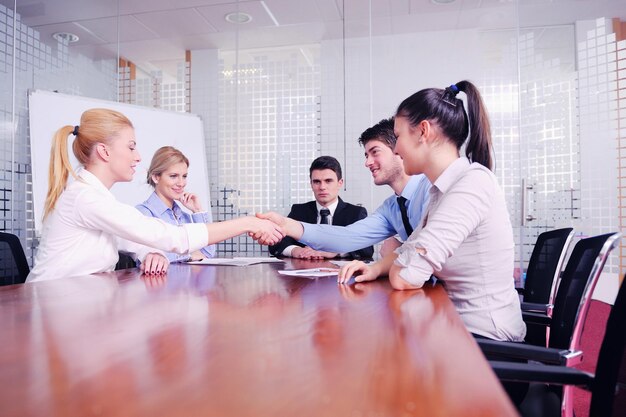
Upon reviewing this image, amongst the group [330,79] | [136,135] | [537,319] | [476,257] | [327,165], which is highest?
[330,79]

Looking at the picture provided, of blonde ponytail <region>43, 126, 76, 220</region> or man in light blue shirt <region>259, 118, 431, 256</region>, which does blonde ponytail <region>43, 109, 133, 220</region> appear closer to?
blonde ponytail <region>43, 126, 76, 220</region>

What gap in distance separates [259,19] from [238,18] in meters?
0.22

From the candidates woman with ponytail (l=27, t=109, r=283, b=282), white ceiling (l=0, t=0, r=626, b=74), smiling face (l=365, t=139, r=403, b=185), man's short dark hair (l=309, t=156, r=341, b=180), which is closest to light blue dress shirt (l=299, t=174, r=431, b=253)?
smiling face (l=365, t=139, r=403, b=185)

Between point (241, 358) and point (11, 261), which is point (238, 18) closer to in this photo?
point (11, 261)

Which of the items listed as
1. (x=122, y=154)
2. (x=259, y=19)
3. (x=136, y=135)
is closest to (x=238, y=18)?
(x=259, y=19)

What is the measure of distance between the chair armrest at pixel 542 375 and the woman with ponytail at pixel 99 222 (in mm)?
1184

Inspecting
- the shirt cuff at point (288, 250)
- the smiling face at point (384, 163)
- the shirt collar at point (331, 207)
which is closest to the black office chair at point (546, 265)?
the smiling face at point (384, 163)

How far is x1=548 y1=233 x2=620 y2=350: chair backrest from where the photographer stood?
111cm

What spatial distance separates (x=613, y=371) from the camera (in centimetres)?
77

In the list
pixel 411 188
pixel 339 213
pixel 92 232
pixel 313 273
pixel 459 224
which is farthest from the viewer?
pixel 339 213

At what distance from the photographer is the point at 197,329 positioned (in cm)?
A: 73

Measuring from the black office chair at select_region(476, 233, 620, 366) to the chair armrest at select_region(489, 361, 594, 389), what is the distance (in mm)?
135

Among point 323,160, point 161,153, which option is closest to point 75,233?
point 161,153

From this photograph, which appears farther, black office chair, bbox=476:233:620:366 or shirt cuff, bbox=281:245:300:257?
shirt cuff, bbox=281:245:300:257
